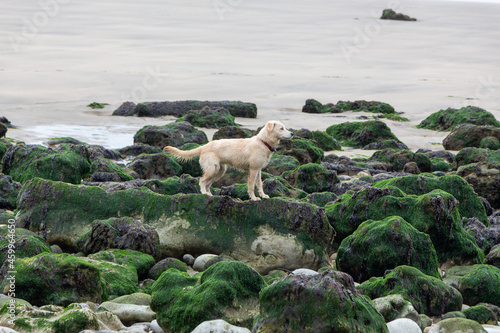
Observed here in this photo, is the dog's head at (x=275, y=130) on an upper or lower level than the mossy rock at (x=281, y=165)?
upper

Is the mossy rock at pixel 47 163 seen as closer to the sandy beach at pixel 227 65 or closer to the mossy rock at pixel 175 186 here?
the mossy rock at pixel 175 186

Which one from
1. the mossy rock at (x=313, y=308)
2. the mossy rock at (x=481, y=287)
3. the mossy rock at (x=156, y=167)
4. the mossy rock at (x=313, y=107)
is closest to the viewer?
the mossy rock at (x=313, y=308)

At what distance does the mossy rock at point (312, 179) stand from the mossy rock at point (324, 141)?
3.69 metres

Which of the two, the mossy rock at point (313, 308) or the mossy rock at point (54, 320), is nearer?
the mossy rock at point (313, 308)

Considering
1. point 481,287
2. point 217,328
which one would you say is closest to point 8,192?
point 217,328

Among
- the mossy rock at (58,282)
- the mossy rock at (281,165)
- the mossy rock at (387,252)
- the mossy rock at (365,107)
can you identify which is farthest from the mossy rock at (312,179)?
the mossy rock at (365,107)

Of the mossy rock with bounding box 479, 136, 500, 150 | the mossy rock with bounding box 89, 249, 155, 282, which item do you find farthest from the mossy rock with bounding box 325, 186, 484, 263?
the mossy rock with bounding box 479, 136, 500, 150

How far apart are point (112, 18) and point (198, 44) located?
11.0 metres

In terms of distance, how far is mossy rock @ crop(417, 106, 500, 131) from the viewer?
17656 millimetres

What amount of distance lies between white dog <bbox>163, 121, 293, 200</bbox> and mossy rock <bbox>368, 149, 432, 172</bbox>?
5302mm

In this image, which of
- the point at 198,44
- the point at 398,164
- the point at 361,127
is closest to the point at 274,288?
the point at 398,164

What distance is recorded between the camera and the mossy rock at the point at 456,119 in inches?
695

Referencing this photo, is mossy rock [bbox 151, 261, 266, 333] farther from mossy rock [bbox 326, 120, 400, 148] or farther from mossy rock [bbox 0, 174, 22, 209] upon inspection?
mossy rock [bbox 326, 120, 400, 148]

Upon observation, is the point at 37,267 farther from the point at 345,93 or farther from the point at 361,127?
the point at 345,93
